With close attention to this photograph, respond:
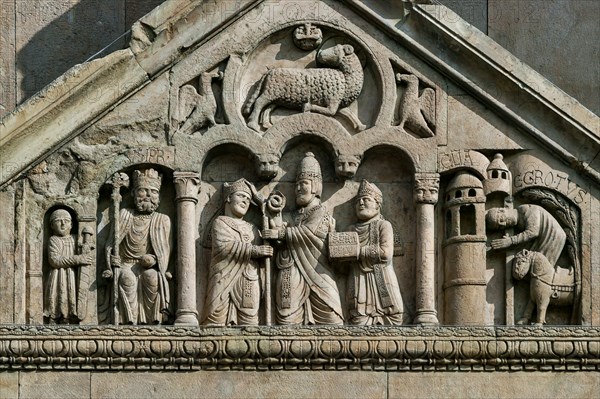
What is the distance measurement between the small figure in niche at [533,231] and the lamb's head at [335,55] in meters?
1.83

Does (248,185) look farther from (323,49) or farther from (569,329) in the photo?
(569,329)

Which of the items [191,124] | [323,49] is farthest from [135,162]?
[323,49]

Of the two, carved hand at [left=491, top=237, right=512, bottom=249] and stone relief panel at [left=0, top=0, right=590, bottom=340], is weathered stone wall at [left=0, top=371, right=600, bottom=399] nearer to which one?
stone relief panel at [left=0, top=0, right=590, bottom=340]

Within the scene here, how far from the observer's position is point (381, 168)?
70.0 feet

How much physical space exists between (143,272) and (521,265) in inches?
126

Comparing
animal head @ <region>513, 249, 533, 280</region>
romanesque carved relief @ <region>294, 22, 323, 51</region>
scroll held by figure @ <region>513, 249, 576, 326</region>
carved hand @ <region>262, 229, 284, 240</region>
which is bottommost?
scroll held by figure @ <region>513, 249, 576, 326</region>

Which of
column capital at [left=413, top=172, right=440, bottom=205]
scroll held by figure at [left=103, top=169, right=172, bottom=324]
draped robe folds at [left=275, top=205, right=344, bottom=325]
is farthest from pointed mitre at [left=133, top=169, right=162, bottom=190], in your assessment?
column capital at [left=413, top=172, right=440, bottom=205]

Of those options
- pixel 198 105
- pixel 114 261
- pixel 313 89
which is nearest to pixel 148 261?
pixel 114 261

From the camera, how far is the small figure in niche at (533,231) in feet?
69.2

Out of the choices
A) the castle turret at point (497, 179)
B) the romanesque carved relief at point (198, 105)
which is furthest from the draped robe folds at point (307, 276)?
the castle turret at point (497, 179)

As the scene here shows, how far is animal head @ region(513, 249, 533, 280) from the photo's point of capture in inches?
827

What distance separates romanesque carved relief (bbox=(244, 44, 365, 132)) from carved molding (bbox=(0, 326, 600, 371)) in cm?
183

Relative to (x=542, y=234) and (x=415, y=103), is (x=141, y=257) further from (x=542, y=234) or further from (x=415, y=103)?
(x=542, y=234)

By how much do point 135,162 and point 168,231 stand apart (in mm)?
648
